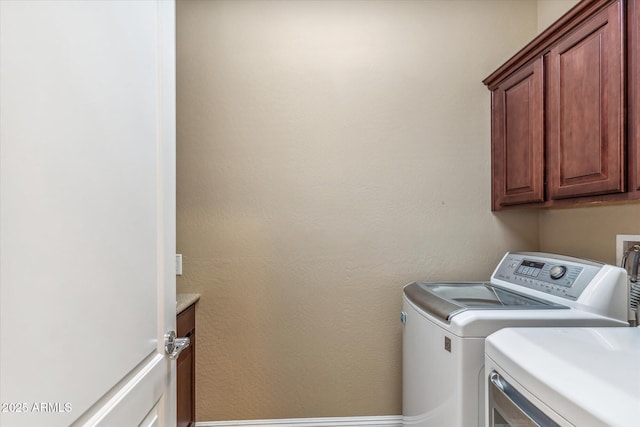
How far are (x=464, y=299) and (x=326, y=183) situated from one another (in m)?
0.92

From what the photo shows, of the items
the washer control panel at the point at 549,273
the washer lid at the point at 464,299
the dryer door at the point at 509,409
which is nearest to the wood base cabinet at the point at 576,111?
the washer control panel at the point at 549,273

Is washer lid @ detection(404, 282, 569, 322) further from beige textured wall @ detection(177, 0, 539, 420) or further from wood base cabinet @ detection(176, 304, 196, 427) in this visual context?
wood base cabinet @ detection(176, 304, 196, 427)

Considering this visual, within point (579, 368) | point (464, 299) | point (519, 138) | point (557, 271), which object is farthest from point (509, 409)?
point (519, 138)

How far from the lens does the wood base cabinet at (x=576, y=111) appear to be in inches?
47.5

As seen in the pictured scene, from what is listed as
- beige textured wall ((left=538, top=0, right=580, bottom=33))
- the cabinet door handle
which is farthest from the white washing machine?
beige textured wall ((left=538, top=0, right=580, bottom=33))

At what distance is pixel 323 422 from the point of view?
2.01 meters

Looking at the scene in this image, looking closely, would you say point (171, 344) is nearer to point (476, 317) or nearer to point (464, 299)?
point (476, 317)

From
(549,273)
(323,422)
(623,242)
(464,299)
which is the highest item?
(623,242)

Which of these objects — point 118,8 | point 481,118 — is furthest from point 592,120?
point 118,8

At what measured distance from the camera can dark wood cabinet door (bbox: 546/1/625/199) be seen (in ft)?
4.04

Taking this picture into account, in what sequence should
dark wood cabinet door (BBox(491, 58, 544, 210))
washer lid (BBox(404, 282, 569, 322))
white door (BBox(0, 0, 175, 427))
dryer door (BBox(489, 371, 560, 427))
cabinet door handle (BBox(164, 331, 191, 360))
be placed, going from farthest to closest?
dark wood cabinet door (BBox(491, 58, 544, 210))
washer lid (BBox(404, 282, 569, 322))
cabinet door handle (BBox(164, 331, 191, 360))
dryer door (BBox(489, 371, 560, 427))
white door (BBox(0, 0, 175, 427))

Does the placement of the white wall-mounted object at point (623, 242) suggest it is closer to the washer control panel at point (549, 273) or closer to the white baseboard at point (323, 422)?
the washer control panel at point (549, 273)

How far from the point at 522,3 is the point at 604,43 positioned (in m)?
1.01

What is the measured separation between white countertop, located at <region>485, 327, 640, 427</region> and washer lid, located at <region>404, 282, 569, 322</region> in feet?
0.71
